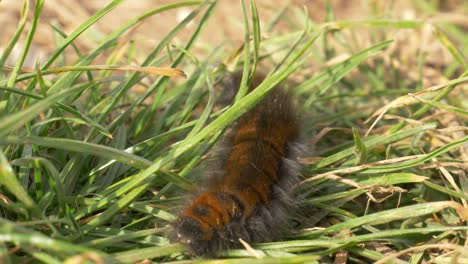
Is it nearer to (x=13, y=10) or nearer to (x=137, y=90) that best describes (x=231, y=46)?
(x=137, y=90)

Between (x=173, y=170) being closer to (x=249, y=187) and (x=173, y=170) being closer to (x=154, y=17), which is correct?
(x=249, y=187)

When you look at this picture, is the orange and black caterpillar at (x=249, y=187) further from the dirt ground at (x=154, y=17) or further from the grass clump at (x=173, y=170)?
the dirt ground at (x=154, y=17)

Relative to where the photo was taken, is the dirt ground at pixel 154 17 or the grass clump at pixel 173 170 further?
the dirt ground at pixel 154 17

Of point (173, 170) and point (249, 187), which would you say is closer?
point (249, 187)

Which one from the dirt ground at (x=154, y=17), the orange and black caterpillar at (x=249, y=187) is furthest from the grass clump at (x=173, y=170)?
the dirt ground at (x=154, y=17)

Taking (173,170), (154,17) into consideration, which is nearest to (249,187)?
(173,170)

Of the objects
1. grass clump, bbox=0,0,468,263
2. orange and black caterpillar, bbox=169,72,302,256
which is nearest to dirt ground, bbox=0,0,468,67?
grass clump, bbox=0,0,468,263
